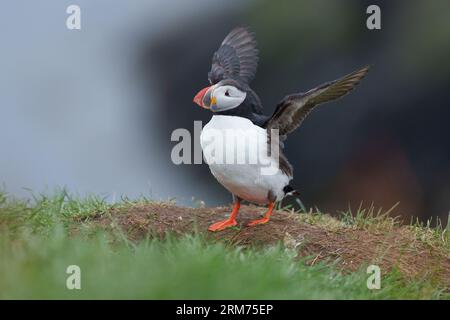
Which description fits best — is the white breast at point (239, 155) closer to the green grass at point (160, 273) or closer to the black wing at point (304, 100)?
the black wing at point (304, 100)

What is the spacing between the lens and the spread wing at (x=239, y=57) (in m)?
7.71

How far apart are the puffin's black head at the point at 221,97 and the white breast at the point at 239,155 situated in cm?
10

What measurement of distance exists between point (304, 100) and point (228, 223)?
125 centimetres

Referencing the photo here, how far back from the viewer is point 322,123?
45.2ft

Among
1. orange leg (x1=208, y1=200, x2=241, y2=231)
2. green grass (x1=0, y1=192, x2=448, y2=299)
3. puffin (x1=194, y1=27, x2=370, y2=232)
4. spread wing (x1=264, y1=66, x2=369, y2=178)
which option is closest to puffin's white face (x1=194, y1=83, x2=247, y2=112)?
puffin (x1=194, y1=27, x2=370, y2=232)

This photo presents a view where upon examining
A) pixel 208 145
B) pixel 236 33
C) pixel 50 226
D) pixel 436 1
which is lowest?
pixel 50 226

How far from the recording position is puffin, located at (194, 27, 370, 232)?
650cm

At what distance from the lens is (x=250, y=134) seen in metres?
6.55

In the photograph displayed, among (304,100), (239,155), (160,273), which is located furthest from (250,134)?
(160,273)

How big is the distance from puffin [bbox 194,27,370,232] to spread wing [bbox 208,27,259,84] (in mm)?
807

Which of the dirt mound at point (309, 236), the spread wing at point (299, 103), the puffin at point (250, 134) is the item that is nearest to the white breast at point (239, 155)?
the puffin at point (250, 134)
